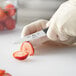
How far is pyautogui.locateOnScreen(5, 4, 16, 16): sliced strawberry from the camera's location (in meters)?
0.84

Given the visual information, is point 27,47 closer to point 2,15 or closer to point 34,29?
point 34,29

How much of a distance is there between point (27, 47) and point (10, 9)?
0.21m

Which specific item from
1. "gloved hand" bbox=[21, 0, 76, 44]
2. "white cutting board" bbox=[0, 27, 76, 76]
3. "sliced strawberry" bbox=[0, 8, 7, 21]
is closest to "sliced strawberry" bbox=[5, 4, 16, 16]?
"sliced strawberry" bbox=[0, 8, 7, 21]

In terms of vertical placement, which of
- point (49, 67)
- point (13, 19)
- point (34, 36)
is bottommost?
point (49, 67)

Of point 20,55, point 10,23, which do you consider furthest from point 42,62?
point 10,23

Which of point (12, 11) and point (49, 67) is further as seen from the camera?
point (12, 11)

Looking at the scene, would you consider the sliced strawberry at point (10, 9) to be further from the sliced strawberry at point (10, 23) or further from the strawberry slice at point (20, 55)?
the strawberry slice at point (20, 55)

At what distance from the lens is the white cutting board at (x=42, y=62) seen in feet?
1.95

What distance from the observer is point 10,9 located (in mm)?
840

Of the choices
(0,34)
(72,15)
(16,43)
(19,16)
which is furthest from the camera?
(19,16)

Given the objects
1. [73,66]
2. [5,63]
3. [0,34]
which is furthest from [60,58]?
[0,34]

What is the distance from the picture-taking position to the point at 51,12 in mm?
911

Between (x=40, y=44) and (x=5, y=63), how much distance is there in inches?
6.0

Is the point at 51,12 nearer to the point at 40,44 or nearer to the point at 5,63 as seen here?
the point at 40,44
